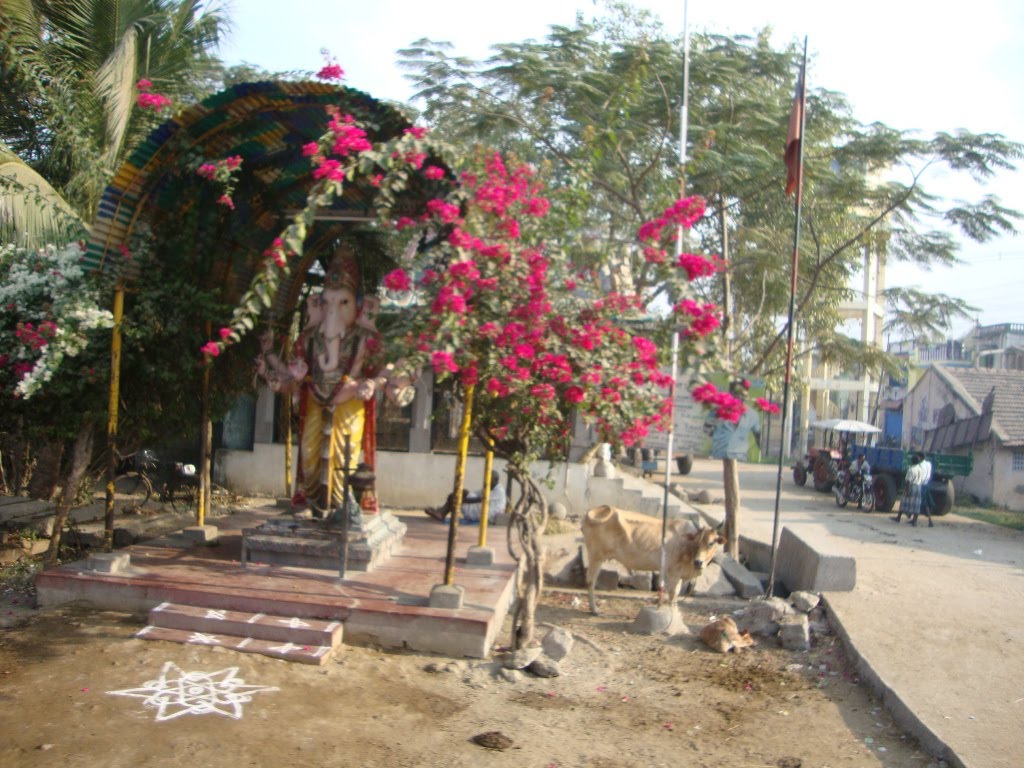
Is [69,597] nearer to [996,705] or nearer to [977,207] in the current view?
[996,705]

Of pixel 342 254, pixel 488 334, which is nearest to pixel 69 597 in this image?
pixel 342 254

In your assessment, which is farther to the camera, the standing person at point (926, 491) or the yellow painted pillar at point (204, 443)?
the standing person at point (926, 491)

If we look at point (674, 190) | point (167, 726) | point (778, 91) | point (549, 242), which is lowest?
point (167, 726)

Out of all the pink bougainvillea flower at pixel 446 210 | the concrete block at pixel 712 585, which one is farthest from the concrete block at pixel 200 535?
the concrete block at pixel 712 585

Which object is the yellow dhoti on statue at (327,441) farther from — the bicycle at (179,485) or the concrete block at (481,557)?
the bicycle at (179,485)

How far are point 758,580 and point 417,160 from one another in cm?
625

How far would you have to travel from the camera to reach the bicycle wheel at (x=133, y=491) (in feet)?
38.4

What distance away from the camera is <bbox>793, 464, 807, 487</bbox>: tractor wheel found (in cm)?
2452

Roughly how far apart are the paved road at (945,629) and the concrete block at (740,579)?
87cm

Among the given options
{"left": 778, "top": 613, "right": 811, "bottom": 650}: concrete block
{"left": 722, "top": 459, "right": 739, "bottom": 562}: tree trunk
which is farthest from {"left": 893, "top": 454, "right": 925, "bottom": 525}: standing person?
{"left": 778, "top": 613, "right": 811, "bottom": 650}: concrete block

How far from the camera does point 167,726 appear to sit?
5125 millimetres

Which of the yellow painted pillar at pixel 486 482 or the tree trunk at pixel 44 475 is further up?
the yellow painted pillar at pixel 486 482

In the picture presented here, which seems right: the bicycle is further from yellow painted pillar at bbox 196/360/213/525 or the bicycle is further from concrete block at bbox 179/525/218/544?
concrete block at bbox 179/525/218/544

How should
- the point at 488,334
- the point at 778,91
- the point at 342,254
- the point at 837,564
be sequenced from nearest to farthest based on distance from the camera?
the point at 488,334 < the point at 342,254 < the point at 837,564 < the point at 778,91
